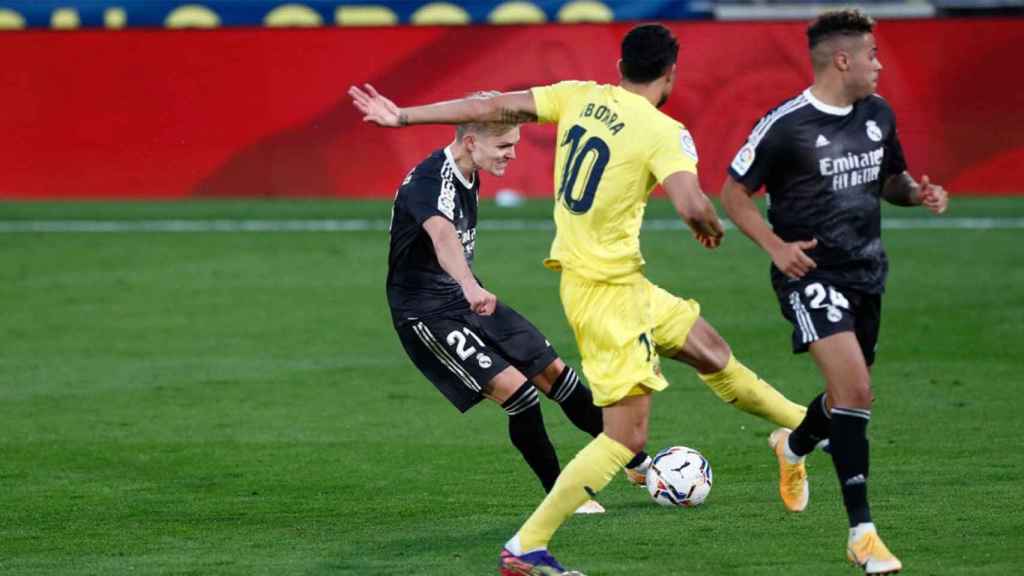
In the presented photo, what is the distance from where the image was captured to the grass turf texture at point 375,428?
25.6 feet

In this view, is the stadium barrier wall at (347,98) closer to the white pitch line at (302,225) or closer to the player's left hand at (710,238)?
the white pitch line at (302,225)

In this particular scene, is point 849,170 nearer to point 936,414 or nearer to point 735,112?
point 936,414

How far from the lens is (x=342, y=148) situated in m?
23.0

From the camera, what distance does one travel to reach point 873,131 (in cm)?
757

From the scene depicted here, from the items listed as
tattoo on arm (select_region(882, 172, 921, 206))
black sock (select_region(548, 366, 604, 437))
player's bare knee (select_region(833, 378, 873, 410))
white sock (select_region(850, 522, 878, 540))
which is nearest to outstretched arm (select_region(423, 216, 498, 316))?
black sock (select_region(548, 366, 604, 437))

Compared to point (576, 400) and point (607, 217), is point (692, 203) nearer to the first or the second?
point (607, 217)

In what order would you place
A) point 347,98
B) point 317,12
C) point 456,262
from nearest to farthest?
point 456,262
point 347,98
point 317,12

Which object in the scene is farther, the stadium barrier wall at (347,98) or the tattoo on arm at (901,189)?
the stadium barrier wall at (347,98)

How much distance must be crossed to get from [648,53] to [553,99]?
487 millimetres

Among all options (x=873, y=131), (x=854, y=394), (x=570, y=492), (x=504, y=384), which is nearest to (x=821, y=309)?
(x=854, y=394)

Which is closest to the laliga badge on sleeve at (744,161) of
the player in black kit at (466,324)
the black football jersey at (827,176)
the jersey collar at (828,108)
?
the black football jersey at (827,176)

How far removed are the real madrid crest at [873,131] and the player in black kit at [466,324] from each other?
1680 millimetres

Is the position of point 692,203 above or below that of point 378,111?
below

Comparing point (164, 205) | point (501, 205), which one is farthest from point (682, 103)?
point (164, 205)
